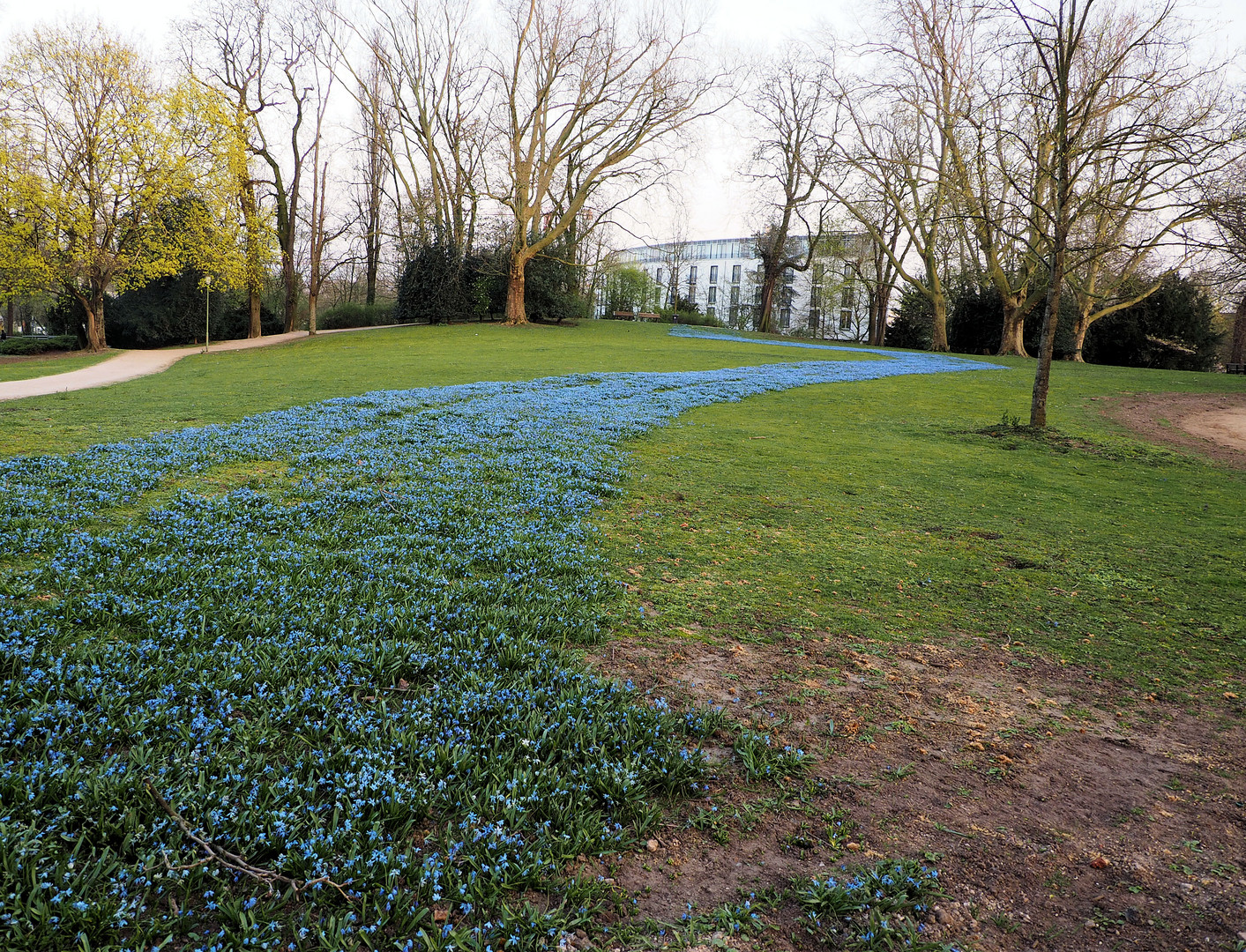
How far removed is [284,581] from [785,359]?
24.9 meters

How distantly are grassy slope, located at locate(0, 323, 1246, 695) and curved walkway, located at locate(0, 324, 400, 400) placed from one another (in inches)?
52.5

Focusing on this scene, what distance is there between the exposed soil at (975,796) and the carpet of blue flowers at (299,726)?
1.23 feet

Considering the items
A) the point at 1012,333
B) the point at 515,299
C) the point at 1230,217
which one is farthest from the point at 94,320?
the point at 1012,333

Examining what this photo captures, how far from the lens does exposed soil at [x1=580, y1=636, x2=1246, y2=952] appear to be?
2.37 m

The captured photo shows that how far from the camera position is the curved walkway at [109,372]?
14.5m

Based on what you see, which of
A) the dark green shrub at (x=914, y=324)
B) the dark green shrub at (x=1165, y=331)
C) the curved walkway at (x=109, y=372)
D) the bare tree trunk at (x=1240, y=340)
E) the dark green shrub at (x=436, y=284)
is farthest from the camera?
the dark green shrub at (x=914, y=324)

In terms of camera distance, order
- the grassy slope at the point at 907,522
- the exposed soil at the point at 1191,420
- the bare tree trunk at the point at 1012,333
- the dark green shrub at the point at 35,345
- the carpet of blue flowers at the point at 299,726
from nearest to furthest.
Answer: the carpet of blue flowers at the point at 299,726 → the grassy slope at the point at 907,522 → the exposed soil at the point at 1191,420 → the dark green shrub at the point at 35,345 → the bare tree trunk at the point at 1012,333

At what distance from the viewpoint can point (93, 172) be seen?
2561 centimetres

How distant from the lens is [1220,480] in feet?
32.2

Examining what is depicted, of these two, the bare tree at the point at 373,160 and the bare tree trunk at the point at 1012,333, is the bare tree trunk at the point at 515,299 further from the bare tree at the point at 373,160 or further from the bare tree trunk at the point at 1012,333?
the bare tree trunk at the point at 1012,333

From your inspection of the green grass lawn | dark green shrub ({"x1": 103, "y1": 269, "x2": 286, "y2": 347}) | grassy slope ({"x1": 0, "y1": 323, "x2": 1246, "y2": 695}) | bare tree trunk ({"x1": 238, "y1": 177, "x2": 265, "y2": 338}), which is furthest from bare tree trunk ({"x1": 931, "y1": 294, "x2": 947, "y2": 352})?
the green grass lawn

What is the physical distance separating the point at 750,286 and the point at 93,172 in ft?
264

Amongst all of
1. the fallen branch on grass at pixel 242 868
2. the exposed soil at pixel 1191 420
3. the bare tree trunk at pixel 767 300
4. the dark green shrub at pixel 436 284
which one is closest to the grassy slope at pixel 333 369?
the dark green shrub at pixel 436 284

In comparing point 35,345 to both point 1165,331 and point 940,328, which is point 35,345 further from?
point 1165,331
